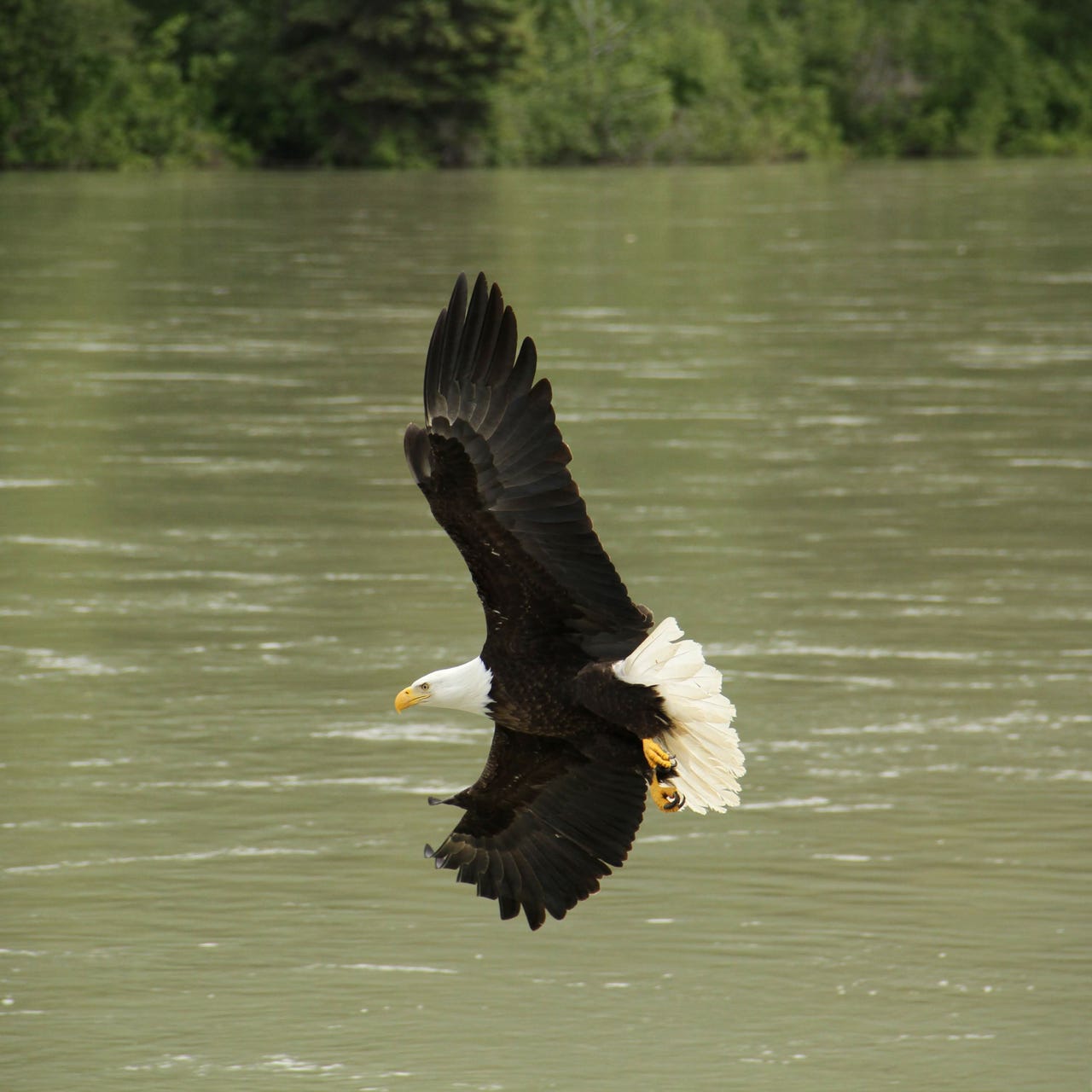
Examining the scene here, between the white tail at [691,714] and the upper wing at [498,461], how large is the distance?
222mm

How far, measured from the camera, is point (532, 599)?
5.21 meters

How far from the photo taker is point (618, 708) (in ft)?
16.6

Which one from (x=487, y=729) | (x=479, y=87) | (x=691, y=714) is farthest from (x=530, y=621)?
(x=479, y=87)

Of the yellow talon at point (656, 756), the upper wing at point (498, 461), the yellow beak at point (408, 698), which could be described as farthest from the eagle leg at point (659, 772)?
the yellow beak at point (408, 698)

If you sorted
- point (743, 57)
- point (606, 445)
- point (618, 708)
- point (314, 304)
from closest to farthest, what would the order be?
point (618, 708)
point (606, 445)
point (314, 304)
point (743, 57)

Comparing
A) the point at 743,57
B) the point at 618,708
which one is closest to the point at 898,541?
the point at 618,708

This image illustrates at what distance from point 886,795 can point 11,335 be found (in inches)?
493

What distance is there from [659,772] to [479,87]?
46.0 m

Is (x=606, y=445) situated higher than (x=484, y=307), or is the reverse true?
(x=484, y=307)

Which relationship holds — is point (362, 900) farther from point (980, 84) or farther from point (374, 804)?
point (980, 84)

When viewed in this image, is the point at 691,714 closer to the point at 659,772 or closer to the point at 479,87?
the point at 659,772

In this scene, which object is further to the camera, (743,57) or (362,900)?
(743,57)

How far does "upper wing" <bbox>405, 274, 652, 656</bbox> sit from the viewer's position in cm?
509

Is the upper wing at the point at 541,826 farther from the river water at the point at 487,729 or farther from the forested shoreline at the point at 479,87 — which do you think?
the forested shoreline at the point at 479,87
